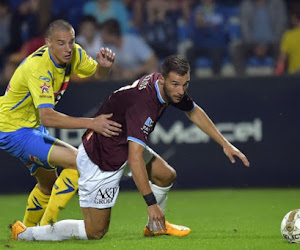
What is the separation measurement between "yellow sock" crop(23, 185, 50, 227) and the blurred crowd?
4.72 metres

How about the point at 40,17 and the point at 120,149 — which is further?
the point at 40,17

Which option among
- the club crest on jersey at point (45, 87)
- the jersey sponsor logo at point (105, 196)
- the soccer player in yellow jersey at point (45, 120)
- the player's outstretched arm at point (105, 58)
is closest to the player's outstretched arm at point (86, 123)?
the soccer player in yellow jersey at point (45, 120)

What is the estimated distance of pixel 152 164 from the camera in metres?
7.59

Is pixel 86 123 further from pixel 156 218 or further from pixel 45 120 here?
pixel 156 218

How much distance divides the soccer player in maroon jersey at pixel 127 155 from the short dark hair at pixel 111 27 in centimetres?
530

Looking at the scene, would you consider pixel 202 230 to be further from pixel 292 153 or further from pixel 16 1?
pixel 16 1

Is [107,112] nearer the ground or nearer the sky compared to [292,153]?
nearer the sky

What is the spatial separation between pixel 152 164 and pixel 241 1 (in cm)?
717

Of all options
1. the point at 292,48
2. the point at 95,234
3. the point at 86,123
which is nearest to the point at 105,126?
the point at 86,123

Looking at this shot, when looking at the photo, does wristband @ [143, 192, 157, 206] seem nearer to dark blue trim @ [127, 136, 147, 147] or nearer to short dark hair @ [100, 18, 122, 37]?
dark blue trim @ [127, 136, 147, 147]

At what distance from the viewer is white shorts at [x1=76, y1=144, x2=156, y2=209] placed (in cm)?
723

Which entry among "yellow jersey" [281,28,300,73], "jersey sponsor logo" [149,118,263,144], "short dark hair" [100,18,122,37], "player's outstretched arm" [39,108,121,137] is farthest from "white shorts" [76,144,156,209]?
"yellow jersey" [281,28,300,73]

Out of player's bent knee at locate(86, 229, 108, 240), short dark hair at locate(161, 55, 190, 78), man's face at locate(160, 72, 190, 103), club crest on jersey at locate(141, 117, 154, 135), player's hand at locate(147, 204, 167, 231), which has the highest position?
short dark hair at locate(161, 55, 190, 78)

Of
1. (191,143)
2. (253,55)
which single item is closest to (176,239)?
(191,143)
